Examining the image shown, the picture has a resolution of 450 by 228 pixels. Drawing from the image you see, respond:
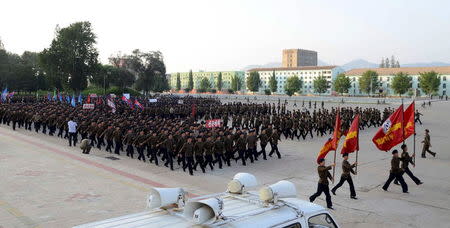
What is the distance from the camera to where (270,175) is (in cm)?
1318

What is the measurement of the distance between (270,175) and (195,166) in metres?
2.73

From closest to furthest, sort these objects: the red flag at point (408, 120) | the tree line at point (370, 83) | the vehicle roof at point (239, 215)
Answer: the vehicle roof at point (239, 215), the red flag at point (408, 120), the tree line at point (370, 83)

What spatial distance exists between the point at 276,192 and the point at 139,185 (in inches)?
294

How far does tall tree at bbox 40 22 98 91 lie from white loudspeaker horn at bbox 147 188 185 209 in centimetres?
6109

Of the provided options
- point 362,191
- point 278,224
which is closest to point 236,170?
point 362,191

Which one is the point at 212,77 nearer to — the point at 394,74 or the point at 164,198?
the point at 394,74

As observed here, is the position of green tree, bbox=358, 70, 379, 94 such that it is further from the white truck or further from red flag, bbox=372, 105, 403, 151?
the white truck

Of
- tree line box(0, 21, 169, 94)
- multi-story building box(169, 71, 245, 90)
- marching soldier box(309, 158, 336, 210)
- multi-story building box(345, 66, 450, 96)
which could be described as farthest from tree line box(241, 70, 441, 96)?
marching soldier box(309, 158, 336, 210)

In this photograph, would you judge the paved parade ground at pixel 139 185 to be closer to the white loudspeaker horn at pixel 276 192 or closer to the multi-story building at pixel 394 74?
the white loudspeaker horn at pixel 276 192

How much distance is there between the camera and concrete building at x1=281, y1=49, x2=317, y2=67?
588 ft

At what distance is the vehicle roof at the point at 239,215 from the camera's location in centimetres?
395

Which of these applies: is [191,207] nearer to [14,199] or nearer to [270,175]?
[14,199]

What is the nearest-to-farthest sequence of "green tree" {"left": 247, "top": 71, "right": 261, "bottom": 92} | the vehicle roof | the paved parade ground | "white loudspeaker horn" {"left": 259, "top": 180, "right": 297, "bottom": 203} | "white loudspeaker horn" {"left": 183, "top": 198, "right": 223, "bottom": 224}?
"white loudspeaker horn" {"left": 183, "top": 198, "right": 223, "bottom": 224}
the vehicle roof
"white loudspeaker horn" {"left": 259, "top": 180, "right": 297, "bottom": 203}
the paved parade ground
"green tree" {"left": 247, "top": 71, "right": 261, "bottom": 92}

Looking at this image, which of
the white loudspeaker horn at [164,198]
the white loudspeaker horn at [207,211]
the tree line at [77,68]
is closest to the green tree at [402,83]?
the tree line at [77,68]
